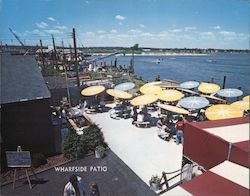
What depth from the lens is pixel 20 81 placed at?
31.0ft

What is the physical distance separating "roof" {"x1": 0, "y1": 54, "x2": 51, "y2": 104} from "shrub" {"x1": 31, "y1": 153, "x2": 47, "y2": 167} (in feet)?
7.67

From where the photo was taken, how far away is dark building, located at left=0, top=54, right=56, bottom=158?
8523mm

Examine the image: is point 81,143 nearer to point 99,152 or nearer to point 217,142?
point 99,152

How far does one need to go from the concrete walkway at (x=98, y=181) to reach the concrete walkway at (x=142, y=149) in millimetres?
443

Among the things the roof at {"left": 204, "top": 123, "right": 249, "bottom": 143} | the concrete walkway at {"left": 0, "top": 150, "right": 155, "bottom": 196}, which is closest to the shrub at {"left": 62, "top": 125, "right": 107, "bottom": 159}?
the concrete walkway at {"left": 0, "top": 150, "right": 155, "bottom": 196}

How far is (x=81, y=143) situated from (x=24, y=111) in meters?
2.72

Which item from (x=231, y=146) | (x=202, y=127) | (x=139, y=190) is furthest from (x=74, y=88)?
(x=231, y=146)

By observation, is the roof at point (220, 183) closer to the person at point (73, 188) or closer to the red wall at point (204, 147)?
the red wall at point (204, 147)

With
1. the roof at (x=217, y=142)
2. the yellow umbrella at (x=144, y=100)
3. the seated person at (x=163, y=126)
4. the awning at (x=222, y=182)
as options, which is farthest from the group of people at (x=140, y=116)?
the awning at (x=222, y=182)

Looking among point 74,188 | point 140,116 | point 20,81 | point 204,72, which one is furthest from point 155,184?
point 204,72

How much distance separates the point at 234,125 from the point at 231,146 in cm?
117

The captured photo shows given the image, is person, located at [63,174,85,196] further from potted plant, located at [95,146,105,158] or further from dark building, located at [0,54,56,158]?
dark building, located at [0,54,56,158]

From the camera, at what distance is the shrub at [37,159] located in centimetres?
852

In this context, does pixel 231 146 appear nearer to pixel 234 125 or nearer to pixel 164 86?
pixel 234 125
